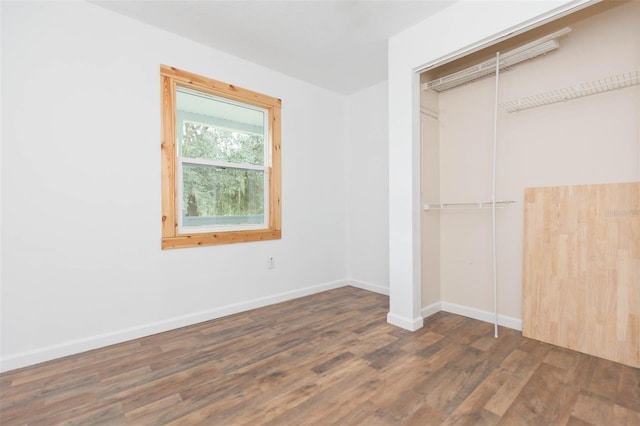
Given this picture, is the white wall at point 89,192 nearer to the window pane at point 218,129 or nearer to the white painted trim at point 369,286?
the window pane at point 218,129

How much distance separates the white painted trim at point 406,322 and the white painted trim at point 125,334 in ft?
4.17

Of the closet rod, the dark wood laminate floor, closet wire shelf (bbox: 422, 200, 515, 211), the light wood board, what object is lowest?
the dark wood laminate floor

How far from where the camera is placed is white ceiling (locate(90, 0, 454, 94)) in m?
2.36

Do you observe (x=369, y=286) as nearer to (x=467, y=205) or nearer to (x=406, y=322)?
(x=406, y=322)

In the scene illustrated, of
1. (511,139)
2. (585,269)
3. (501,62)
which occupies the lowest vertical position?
(585,269)

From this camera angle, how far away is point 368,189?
4.02 meters

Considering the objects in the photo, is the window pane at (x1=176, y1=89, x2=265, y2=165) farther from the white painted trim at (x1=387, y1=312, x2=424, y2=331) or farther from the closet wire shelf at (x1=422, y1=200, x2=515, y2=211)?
the white painted trim at (x1=387, y1=312, x2=424, y2=331)

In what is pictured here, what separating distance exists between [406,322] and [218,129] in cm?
259

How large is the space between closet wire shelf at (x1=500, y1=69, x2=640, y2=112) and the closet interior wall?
1.8 inches

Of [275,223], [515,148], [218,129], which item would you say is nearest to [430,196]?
[515,148]

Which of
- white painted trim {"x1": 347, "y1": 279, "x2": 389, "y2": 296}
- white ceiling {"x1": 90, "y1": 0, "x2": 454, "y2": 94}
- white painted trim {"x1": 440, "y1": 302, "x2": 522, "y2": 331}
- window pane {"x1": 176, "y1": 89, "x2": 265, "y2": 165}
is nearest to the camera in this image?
white ceiling {"x1": 90, "y1": 0, "x2": 454, "y2": 94}

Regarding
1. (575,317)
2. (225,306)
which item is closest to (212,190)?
(225,306)

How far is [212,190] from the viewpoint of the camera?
10.1ft

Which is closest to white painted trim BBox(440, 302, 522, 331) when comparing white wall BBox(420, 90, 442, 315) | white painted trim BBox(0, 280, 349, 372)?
white wall BBox(420, 90, 442, 315)
